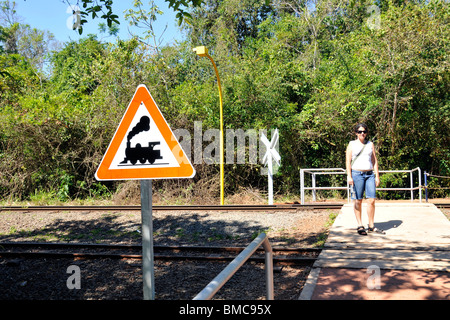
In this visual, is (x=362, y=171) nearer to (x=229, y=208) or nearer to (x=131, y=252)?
(x=131, y=252)

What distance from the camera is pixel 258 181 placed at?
654 inches

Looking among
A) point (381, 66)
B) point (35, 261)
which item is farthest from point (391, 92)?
point (35, 261)

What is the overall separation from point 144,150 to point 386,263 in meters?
4.02

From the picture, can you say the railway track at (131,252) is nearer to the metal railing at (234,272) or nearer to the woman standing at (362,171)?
the woman standing at (362,171)

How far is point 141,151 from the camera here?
3.20 metres

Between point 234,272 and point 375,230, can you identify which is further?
point 375,230

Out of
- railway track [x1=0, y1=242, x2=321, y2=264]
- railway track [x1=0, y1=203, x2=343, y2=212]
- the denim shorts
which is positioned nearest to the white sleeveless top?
the denim shorts

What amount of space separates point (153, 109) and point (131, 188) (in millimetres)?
12424

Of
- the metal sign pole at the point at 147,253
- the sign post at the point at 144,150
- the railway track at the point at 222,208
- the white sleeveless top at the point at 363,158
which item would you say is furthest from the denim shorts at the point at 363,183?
the metal sign pole at the point at 147,253

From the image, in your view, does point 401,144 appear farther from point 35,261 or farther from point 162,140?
point 162,140

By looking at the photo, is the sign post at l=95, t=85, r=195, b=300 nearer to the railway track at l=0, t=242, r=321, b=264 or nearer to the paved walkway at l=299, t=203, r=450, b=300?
the paved walkway at l=299, t=203, r=450, b=300

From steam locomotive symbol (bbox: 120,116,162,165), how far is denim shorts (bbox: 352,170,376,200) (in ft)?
17.2

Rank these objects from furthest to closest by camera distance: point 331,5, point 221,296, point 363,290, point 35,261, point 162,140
→ point 331,5 < point 35,261 < point 221,296 < point 363,290 < point 162,140

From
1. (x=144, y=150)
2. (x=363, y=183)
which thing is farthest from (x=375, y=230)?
(x=144, y=150)
